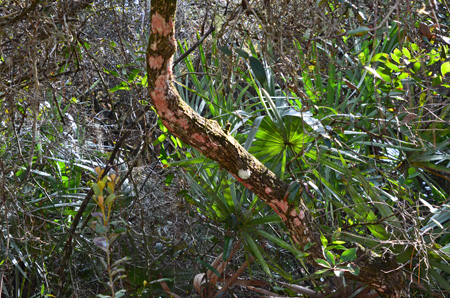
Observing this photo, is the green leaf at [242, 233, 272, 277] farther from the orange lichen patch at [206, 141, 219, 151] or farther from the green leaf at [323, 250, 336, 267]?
the orange lichen patch at [206, 141, 219, 151]

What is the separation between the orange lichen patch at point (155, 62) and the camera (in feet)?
4.58

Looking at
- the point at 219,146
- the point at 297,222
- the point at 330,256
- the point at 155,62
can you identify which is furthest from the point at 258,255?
the point at 155,62

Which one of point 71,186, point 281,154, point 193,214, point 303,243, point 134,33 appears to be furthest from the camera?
point 134,33

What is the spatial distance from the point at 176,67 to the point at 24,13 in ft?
2.45

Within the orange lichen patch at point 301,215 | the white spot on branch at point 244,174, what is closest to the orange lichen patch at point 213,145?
the white spot on branch at point 244,174

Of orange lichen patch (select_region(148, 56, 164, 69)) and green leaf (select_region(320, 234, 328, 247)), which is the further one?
green leaf (select_region(320, 234, 328, 247))

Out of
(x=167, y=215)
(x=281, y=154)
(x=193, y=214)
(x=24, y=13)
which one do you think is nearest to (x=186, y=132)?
(x=281, y=154)

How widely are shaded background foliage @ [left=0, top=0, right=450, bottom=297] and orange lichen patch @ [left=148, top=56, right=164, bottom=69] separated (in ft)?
0.98

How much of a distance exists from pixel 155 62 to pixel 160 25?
108 millimetres

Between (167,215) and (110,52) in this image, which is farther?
(110,52)

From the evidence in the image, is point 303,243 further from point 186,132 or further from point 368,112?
point 368,112

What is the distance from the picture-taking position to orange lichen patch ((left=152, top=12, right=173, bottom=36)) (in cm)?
134

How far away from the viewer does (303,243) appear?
1.78 meters

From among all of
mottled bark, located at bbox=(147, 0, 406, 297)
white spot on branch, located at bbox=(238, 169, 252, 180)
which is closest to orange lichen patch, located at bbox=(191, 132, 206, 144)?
mottled bark, located at bbox=(147, 0, 406, 297)
